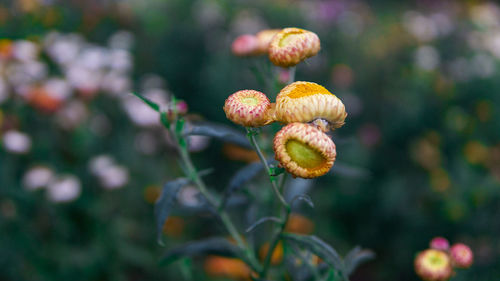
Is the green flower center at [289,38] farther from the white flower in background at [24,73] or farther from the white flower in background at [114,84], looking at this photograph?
the white flower in background at [24,73]

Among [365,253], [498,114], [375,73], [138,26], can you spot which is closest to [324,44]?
[375,73]

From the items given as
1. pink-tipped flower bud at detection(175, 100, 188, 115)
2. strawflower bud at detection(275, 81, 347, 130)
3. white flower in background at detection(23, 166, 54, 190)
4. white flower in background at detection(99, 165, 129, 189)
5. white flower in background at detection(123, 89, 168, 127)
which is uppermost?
strawflower bud at detection(275, 81, 347, 130)

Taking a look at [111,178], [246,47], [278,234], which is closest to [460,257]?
[278,234]

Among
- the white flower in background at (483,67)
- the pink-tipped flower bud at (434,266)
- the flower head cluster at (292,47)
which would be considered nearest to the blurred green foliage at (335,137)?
the white flower in background at (483,67)

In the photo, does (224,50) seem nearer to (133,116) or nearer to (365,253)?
(133,116)

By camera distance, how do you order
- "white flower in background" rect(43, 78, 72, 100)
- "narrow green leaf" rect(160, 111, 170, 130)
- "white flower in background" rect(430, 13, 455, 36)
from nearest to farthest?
"narrow green leaf" rect(160, 111, 170, 130), "white flower in background" rect(43, 78, 72, 100), "white flower in background" rect(430, 13, 455, 36)

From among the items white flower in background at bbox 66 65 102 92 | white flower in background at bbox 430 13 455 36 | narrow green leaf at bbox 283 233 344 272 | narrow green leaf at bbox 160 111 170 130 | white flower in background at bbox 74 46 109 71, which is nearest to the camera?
narrow green leaf at bbox 283 233 344 272

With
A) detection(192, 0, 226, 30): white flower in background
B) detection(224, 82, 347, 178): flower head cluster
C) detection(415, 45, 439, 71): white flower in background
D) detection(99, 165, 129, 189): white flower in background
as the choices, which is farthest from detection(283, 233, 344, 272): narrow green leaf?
detection(192, 0, 226, 30): white flower in background

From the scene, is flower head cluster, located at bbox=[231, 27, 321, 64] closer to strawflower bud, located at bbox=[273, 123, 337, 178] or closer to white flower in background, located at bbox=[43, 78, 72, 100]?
strawflower bud, located at bbox=[273, 123, 337, 178]
